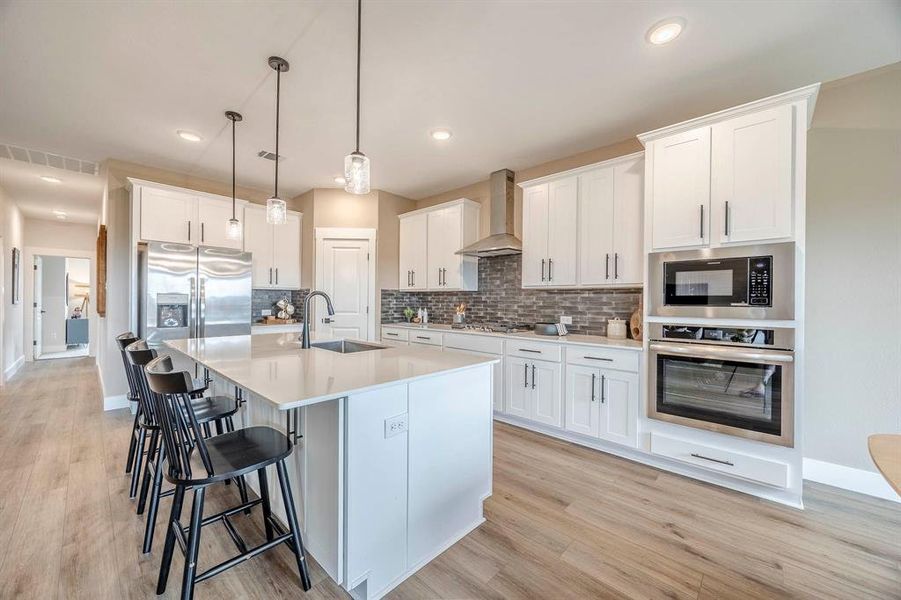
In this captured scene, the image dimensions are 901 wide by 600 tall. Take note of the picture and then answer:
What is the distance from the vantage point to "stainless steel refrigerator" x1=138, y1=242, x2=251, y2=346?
12.5 feet

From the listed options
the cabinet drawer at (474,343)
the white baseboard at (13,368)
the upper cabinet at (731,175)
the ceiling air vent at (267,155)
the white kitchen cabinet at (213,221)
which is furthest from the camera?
the white baseboard at (13,368)

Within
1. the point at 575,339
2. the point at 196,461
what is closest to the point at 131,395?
the point at 196,461

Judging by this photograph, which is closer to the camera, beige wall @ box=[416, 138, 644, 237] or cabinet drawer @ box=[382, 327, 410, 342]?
beige wall @ box=[416, 138, 644, 237]

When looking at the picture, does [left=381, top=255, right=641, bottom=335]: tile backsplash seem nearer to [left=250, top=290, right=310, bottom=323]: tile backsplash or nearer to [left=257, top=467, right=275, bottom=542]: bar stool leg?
[left=250, top=290, right=310, bottom=323]: tile backsplash

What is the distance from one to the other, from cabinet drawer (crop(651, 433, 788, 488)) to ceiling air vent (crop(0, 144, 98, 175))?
625cm

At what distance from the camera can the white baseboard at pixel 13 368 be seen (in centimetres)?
508

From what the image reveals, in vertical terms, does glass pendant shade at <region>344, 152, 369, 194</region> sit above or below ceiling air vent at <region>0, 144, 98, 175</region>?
below

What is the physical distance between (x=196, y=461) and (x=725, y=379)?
2979 mm

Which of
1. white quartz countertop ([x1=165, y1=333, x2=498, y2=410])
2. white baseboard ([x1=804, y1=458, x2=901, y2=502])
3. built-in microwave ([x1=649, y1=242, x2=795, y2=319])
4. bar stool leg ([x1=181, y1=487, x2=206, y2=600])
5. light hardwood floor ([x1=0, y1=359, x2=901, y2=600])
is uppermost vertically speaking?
built-in microwave ([x1=649, y1=242, x2=795, y2=319])

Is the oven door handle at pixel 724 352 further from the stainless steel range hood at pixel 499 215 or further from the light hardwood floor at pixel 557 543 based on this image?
the stainless steel range hood at pixel 499 215

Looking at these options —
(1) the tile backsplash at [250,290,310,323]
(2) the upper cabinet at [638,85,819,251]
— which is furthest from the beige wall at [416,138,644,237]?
(1) the tile backsplash at [250,290,310,323]

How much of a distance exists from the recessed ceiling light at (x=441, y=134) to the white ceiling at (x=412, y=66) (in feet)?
0.24

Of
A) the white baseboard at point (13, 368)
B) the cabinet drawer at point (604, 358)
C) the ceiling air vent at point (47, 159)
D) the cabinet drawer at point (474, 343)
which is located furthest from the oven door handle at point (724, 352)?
the white baseboard at point (13, 368)

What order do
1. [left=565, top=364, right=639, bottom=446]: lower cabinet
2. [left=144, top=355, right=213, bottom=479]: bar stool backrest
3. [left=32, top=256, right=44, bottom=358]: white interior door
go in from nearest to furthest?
[left=144, top=355, right=213, bottom=479]: bar stool backrest
[left=565, top=364, right=639, bottom=446]: lower cabinet
[left=32, top=256, right=44, bottom=358]: white interior door
